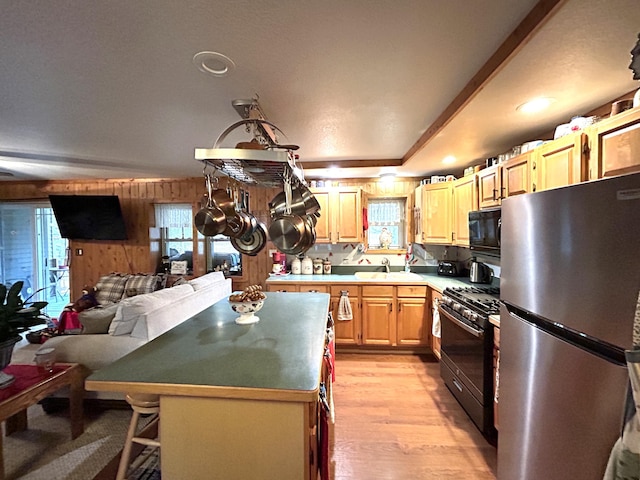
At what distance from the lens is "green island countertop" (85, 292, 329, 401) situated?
1062 millimetres

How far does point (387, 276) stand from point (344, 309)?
0.80m

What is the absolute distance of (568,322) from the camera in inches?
41.9

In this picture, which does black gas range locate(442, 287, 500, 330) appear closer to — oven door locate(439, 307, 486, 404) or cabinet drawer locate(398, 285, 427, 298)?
oven door locate(439, 307, 486, 404)

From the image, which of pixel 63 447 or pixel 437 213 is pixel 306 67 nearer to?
pixel 437 213

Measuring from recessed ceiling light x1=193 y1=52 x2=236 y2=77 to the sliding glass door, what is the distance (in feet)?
16.3

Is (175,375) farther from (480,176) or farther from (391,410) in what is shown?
(480,176)

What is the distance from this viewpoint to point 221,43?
128 centimetres

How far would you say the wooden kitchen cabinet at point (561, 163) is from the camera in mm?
1587

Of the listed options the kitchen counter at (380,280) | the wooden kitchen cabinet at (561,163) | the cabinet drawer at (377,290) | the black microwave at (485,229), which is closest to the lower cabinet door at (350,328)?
the cabinet drawer at (377,290)

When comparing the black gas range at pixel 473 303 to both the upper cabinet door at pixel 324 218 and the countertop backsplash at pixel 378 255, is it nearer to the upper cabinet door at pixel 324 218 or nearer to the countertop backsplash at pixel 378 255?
the countertop backsplash at pixel 378 255

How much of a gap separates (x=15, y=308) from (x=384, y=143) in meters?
3.05

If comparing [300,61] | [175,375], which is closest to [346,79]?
[300,61]

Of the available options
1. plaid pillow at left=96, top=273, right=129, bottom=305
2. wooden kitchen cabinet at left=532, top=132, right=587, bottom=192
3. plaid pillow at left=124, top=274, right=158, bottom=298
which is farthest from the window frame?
plaid pillow at left=96, top=273, right=129, bottom=305

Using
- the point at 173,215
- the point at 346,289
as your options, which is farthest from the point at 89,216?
the point at 346,289
